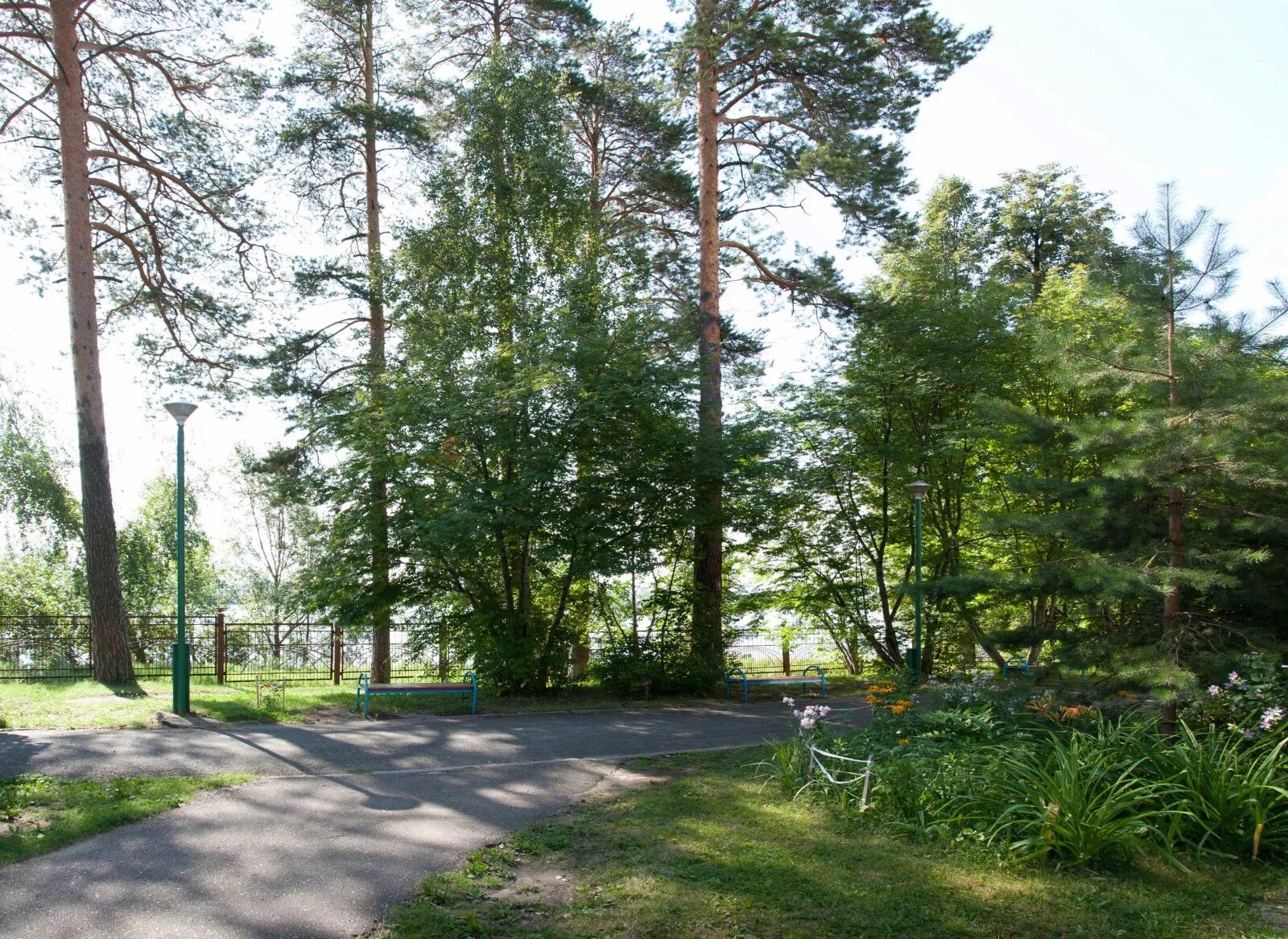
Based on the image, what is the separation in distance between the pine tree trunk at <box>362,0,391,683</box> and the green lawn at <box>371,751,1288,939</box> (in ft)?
27.7

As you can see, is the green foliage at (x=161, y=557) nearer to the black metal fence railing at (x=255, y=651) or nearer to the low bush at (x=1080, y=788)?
the black metal fence railing at (x=255, y=651)

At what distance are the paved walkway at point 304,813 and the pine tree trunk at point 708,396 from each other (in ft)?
11.1

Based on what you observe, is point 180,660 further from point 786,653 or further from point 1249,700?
point 786,653

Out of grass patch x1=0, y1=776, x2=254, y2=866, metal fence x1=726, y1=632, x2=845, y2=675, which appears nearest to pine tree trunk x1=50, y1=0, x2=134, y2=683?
grass patch x1=0, y1=776, x2=254, y2=866

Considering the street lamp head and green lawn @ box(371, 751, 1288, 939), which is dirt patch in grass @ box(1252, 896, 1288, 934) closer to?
green lawn @ box(371, 751, 1288, 939)

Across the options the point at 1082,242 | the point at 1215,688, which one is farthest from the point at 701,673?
the point at 1082,242

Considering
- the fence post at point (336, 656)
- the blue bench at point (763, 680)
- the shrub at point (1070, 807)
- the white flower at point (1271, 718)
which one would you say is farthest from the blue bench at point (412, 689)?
the white flower at point (1271, 718)

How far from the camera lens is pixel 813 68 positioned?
54.0 ft

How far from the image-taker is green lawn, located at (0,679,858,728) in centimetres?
1169

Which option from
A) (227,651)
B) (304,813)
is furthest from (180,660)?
(227,651)

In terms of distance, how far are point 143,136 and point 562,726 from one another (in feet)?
44.1

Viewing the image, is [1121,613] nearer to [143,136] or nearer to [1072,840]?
[1072,840]

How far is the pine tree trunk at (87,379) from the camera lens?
49.4 feet

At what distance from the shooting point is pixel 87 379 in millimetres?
15172
